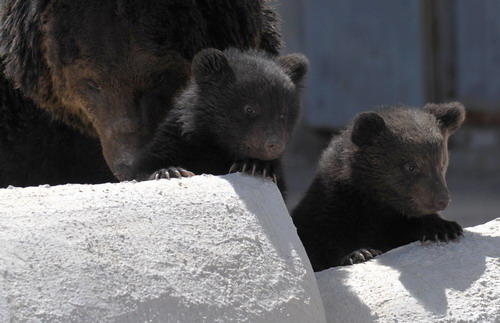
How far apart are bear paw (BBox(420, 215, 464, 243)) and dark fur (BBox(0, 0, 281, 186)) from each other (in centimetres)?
106

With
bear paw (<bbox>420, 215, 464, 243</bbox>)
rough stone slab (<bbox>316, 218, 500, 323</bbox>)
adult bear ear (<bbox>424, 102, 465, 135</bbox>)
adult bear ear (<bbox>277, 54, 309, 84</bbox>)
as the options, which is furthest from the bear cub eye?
adult bear ear (<bbox>424, 102, 465, 135</bbox>)

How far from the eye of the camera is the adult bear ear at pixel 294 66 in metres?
4.04

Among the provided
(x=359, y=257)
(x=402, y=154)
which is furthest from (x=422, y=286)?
(x=402, y=154)

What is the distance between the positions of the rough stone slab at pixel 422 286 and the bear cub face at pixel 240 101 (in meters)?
0.52

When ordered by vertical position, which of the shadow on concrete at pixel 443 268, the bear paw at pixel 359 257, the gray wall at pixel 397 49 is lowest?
the gray wall at pixel 397 49

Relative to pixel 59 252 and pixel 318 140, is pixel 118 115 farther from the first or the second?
pixel 318 140

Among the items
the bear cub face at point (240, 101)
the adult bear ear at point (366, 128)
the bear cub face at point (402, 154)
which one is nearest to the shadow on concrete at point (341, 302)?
the bear cub face at point (240, 101)

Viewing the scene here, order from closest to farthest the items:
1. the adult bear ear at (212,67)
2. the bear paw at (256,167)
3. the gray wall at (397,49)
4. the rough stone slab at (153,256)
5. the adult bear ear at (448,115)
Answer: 1. the rough stone slab at (153,256)
2. the bear paw at (256,167)
3. the adult bear ear at (212,67)
4. the adult bear ear at (448,115)
5. the gray wall at (397,49)

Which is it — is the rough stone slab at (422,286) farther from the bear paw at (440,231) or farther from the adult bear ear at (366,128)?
the adult bear ear at (366,128)

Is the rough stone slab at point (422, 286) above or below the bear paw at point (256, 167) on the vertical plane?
below

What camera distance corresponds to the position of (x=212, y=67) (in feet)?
12.6

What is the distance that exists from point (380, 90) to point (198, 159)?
797 cm

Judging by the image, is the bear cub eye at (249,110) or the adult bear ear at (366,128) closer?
the bear cub eye at (249,110)

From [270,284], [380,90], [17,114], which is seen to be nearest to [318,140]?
[380,90]
